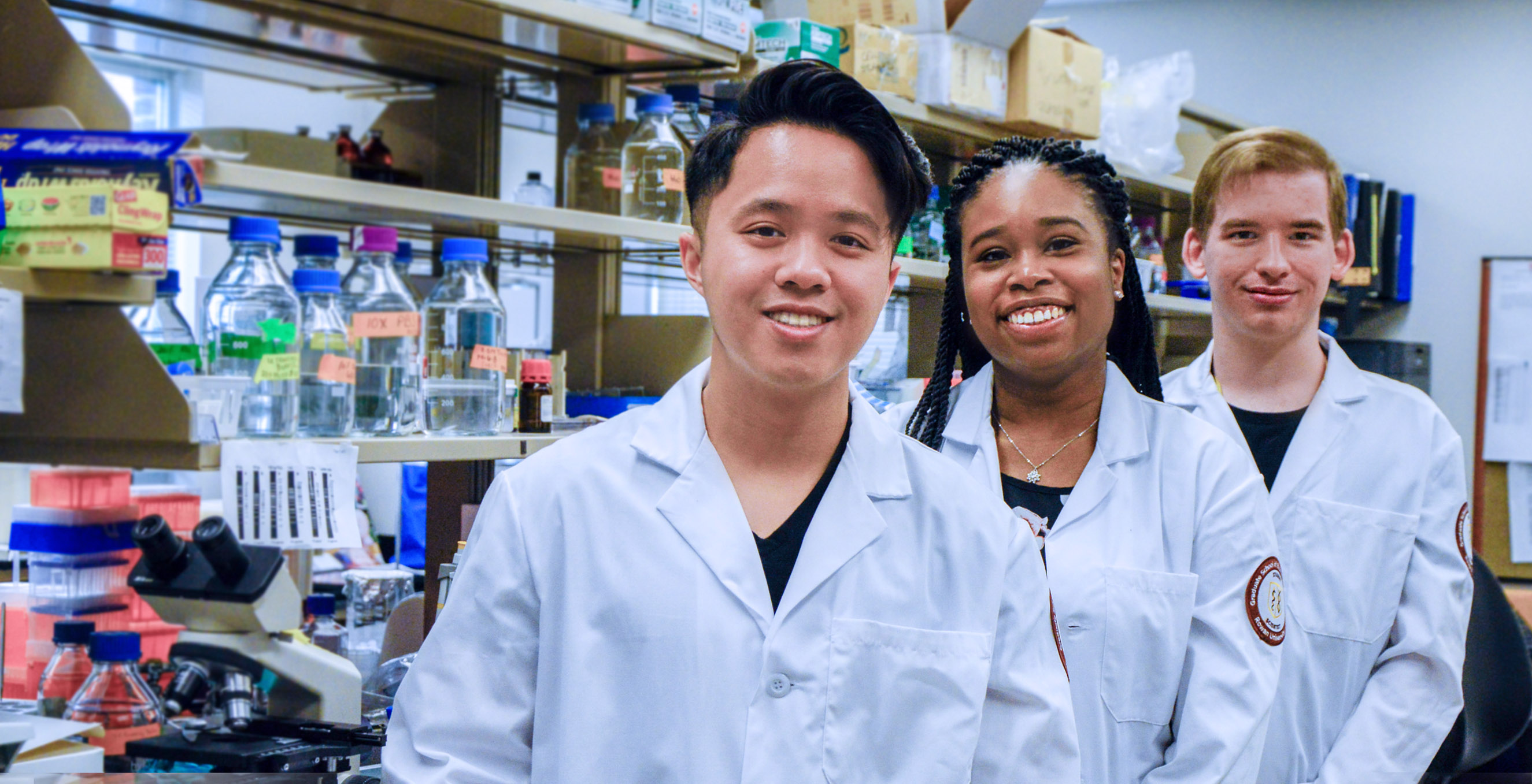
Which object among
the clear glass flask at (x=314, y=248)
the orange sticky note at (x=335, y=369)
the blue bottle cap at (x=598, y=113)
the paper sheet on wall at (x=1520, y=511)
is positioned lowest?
the paper sheet on wall at (x=1520, y=511)

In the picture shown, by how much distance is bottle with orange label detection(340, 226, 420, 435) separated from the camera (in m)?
1.85

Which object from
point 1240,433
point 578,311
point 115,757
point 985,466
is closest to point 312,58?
point 578,311

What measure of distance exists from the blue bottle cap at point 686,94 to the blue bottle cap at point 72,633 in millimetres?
A: 1268

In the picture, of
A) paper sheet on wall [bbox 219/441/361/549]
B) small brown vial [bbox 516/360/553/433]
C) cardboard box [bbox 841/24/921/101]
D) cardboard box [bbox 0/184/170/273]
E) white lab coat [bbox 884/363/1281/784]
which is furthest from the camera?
cardboard box [bbox 841/24/921/101]

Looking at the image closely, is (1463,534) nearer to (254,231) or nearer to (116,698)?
(254,231)

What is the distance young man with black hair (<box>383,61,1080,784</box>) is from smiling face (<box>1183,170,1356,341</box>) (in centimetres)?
82

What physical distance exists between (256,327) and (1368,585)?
162 cm

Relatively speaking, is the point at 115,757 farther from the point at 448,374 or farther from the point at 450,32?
the point at 450,32

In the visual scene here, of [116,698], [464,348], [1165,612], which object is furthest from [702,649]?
[464,348]

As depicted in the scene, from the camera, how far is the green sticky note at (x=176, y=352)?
1.70 metres

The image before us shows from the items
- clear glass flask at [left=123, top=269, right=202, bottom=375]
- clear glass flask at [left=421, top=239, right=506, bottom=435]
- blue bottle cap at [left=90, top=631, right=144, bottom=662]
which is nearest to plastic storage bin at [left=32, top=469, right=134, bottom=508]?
clear glass flask at [left=123, top=269, right=202, bottom=375]

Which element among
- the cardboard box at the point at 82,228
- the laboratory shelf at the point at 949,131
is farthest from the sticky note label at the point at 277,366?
the laboratory shelf at the point at 949,131

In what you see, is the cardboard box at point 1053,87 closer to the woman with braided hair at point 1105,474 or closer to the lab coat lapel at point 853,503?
the woman with braided hair at point 1105,474

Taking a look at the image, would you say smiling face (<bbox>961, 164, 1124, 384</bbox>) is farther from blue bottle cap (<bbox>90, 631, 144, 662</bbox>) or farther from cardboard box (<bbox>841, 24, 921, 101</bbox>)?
blue bottle cap (<bbox>90, 631, 144, 662</bbox>)
